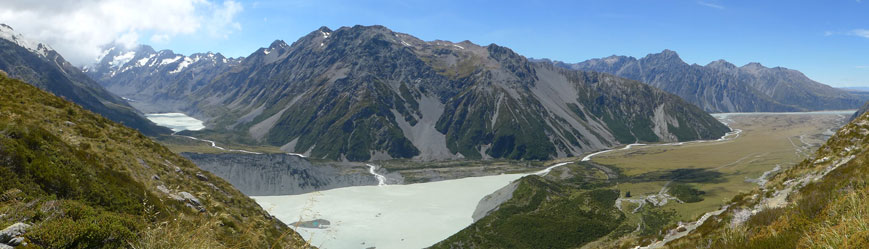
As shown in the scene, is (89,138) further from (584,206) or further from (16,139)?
(584,206)

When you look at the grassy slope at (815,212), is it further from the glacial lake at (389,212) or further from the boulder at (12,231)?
the glacial lake at (389,212)

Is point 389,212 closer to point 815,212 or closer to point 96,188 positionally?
point 96,188

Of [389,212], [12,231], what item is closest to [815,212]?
[12,231]

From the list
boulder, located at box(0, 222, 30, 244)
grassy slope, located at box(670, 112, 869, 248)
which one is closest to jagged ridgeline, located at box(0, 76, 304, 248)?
boulder, located at box(0, 222, 30, 244)

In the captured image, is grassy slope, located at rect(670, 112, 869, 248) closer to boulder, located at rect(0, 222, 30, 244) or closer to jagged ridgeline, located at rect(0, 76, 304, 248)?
jagged ridgeline, located at rect(0, 76, 304, 248)

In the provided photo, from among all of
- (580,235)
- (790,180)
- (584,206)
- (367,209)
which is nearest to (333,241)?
(367,209)
